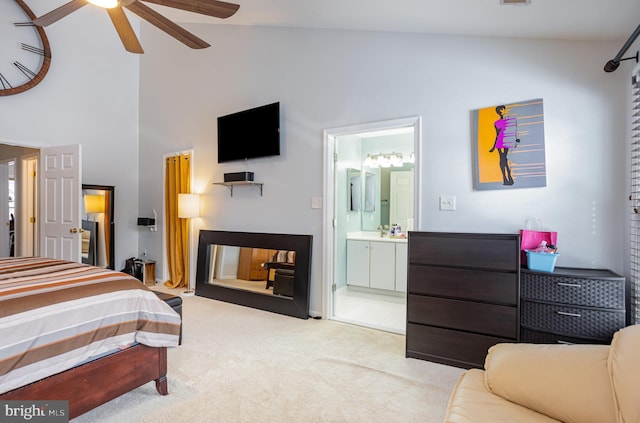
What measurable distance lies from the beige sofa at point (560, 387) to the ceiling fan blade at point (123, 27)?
291 centimetres

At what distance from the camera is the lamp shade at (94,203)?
4.80 metres

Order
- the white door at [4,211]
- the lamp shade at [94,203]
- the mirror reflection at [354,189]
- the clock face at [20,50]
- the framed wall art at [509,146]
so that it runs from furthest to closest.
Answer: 1. the white door at [4,211]
2. the lamp shade at [94,203]
3. the mirror reflection at [354,189]
4. the clock face at [20,50]
5. the framed wall art at [509,146]

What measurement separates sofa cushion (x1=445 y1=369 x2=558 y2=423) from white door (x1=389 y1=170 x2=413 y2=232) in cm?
336

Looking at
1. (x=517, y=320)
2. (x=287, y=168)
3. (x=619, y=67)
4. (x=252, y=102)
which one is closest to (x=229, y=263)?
(x=287, y=168)

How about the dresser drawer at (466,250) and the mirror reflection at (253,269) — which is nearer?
the dresser drawer at (466,250)

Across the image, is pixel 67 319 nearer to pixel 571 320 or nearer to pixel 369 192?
pixel 571 320

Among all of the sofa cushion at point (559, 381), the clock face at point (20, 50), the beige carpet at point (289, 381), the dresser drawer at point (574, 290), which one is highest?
the clock face at point (20, 50)

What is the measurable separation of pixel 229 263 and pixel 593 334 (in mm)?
3629

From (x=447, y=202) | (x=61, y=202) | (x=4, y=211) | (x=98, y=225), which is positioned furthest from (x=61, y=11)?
(x=4, y=211)

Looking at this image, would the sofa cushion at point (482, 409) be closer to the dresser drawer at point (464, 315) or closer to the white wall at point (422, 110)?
the dresser drawer at point (464, 315)

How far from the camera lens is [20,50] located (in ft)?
13.4

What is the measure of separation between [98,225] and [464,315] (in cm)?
519

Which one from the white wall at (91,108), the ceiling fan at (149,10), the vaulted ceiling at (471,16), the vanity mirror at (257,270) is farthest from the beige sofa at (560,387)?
the white wall at (91,108)

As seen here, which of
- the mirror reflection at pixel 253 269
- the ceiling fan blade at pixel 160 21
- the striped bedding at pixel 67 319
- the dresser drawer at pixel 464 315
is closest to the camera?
the striped bedding at pixel 67 319
